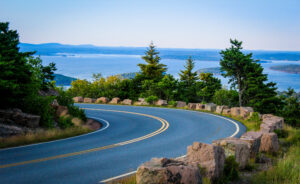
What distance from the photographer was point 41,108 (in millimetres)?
14875

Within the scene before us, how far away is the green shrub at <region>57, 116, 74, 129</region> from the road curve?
6.17 feet

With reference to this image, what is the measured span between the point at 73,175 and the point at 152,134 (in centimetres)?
706

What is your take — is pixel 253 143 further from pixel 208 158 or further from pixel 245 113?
pixel 245 113

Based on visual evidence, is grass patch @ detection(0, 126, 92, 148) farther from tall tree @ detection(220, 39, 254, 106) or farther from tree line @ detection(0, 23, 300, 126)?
tall tree @ detection(220, 39, 254, 106)

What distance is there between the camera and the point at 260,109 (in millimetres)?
38812

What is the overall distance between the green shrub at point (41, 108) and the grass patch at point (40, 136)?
1.24 m

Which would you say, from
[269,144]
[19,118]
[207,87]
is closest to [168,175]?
[269,144]

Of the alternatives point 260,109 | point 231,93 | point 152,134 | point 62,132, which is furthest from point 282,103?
point 62,132

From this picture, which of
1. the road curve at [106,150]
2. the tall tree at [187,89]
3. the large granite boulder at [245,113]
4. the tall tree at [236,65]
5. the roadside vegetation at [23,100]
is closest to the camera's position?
the road curve at [106,150]

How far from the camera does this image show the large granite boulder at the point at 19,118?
13044 mm

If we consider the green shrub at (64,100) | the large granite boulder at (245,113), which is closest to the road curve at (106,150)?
the large granite boulder at (245,113)

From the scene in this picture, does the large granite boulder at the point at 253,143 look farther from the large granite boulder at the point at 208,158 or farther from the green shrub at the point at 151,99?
the green shrub at the point at 151,99

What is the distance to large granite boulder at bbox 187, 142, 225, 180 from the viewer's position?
20.7 feet

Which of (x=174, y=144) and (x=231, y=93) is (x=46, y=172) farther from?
(x=231, y=93)
